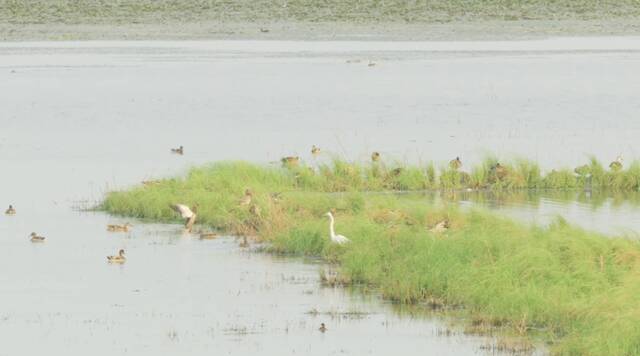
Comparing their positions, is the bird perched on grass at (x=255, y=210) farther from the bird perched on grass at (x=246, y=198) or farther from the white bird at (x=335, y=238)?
the white bird at (x=335, y=238)

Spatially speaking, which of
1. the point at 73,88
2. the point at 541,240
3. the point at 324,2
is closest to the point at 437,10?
the point at 324,2

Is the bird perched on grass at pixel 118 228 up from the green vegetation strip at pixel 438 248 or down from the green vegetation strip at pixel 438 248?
down

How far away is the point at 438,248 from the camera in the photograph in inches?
849

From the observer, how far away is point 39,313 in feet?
68.2

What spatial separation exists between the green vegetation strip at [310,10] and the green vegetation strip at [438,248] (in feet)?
178

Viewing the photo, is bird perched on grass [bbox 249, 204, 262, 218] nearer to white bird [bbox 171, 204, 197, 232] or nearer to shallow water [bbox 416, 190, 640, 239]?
white bird [bbox 171, 204, 197, 232]

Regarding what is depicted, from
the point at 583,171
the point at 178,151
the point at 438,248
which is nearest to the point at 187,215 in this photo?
the point at 438,248

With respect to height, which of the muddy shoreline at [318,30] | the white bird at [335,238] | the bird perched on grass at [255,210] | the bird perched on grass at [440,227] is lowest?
the muddy shoreline at [318,30]

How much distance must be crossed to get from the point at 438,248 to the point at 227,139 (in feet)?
75.1

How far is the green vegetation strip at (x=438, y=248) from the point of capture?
60.9 feet

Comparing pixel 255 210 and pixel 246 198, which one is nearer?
pixel 255 210

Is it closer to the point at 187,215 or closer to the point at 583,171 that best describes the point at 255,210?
the point at 187,215

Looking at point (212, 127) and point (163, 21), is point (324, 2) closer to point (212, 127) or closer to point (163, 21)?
point (163, 21)

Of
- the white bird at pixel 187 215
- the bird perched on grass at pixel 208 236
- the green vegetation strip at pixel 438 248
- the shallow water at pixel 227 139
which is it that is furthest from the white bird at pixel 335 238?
the white bird at pixel 187 215
